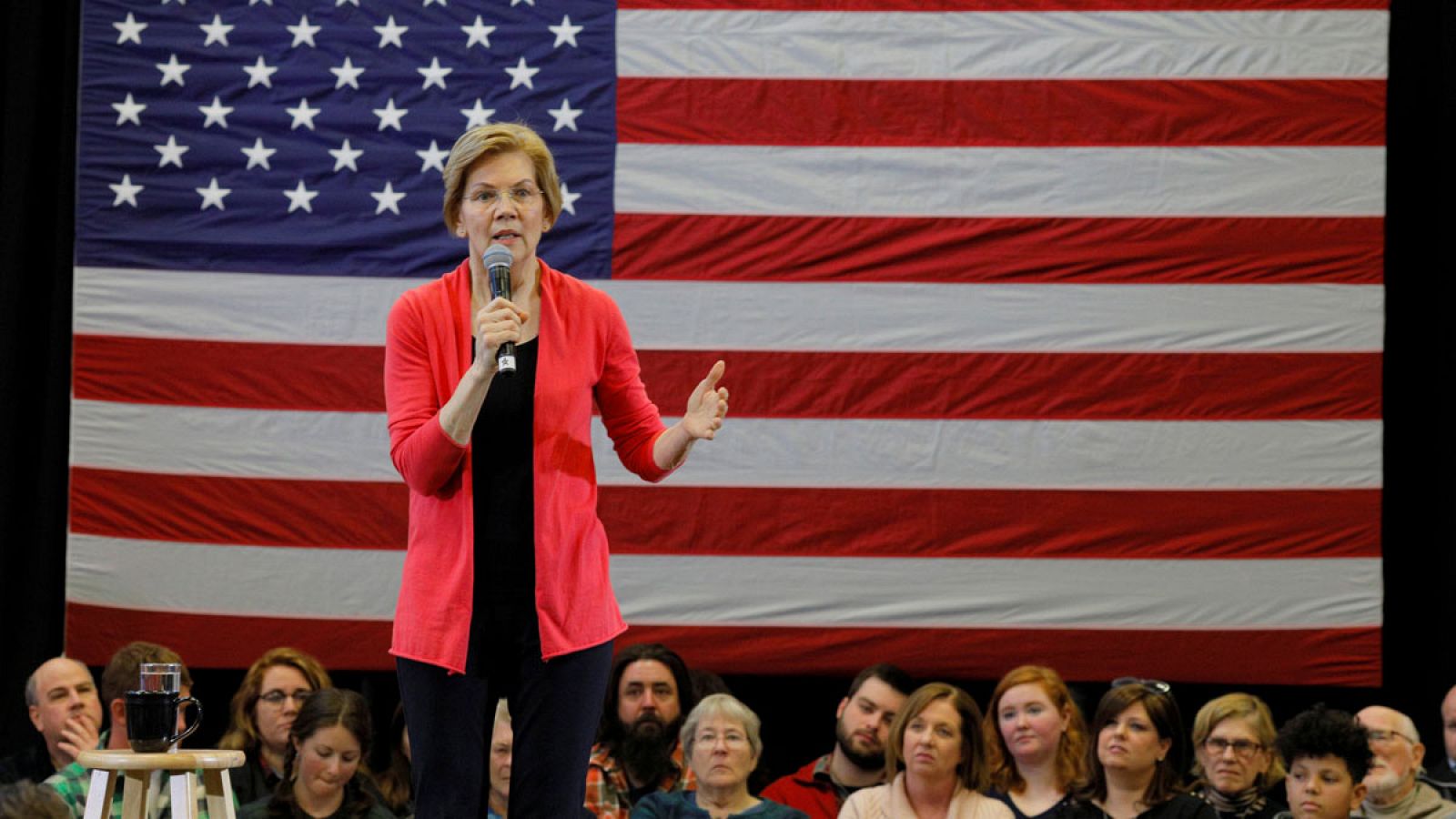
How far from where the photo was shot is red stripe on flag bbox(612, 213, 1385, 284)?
15.5 feet

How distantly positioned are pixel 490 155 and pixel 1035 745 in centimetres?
273

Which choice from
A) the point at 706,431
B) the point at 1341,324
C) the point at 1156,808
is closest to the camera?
the point at 706,431

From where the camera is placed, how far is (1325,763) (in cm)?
390

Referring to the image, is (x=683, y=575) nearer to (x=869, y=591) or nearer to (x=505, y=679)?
(x=869, y=591)

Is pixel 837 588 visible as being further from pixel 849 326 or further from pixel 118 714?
pixel 118 714

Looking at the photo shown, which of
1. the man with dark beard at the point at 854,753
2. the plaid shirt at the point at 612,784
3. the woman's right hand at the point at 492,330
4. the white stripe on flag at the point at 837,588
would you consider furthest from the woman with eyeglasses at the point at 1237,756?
the woman's right hand at the point at 492,330

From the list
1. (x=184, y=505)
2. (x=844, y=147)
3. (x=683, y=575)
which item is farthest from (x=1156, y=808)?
(x=184, y=505)

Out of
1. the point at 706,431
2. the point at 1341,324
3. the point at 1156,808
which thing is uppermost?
the point at 1341,324

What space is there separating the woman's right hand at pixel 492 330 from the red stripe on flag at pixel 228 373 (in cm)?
313

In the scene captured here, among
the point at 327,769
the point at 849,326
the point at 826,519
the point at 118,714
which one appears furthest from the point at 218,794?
the point at 849,326

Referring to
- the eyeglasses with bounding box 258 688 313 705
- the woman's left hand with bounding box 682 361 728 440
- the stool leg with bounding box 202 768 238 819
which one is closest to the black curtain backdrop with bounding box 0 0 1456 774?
the eyeglasses with bounding box 258 688 313 705

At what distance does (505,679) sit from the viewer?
1.89m

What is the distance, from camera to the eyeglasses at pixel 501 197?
189 centimetres

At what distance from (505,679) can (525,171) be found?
1.99 ft
